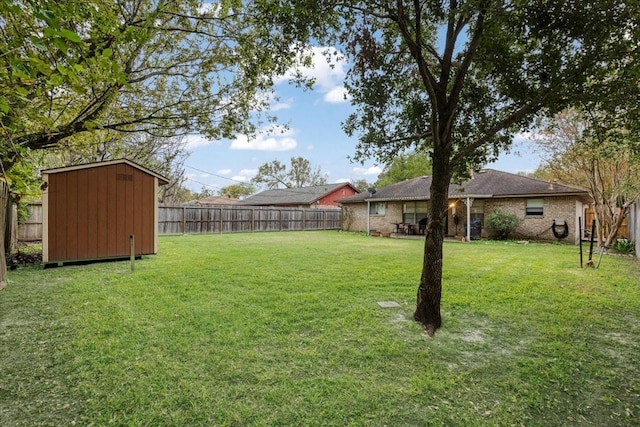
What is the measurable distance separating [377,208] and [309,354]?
1785 cm

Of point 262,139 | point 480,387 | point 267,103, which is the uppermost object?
point 267,103

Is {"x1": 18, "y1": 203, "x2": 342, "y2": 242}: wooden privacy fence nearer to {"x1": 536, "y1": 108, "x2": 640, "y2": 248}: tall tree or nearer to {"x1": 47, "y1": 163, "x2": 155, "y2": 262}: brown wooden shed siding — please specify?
{"x1": 47, "y1": 163, "x2": 155, "y2": 262}: brown wooden shed siding

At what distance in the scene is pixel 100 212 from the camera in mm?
8172

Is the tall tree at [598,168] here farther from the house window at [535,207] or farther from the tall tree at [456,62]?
the tall tree at [456,62]

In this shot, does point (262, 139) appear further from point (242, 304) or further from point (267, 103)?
point (242, 304)

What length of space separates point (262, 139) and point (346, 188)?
24.6 m

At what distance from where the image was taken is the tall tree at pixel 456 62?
362 cm

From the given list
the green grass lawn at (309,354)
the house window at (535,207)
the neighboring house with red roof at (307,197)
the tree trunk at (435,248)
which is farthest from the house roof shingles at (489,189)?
the tree trunk at (435,248)

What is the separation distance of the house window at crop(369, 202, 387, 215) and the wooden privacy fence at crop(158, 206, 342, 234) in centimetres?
382

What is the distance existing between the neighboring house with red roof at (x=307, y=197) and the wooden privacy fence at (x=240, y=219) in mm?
4613

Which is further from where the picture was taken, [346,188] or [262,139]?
[346,188]

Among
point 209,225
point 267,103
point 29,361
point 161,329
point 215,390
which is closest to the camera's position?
point 215,390

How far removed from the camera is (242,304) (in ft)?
15.8

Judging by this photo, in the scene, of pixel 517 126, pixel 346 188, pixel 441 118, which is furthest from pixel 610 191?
pixel 346 188
